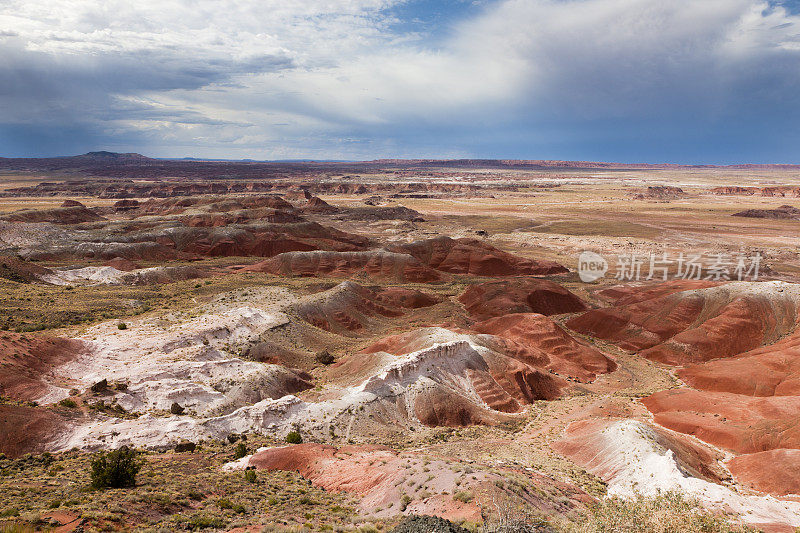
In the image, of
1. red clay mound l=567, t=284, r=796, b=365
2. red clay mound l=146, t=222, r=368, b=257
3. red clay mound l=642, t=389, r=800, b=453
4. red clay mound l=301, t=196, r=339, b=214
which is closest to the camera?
red clay mound l=642, t=389, r=800, b=453

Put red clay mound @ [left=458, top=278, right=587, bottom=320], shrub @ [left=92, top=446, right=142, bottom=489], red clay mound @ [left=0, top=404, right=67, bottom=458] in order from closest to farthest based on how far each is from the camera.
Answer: shrub @ [left=92, top=446, right=142, bottom=489] < red clay mound @ [left=0, top=404, right=67, bottom=458] < red clay mound @ [left=458, top=278, right=587, bottom=320]

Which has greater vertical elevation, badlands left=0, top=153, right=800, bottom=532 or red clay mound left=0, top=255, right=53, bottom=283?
red clay mound left=0, top=255, right=53, bottom=283

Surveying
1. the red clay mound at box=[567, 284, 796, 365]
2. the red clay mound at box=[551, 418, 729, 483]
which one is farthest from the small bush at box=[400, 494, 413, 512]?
the red clay mound at box=[567, 284, 796, 365]

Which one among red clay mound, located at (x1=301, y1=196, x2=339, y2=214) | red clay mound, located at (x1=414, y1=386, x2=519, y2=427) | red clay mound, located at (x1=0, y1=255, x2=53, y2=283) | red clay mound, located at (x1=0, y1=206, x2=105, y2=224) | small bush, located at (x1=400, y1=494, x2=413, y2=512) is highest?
red clay mound, located at (x1=301, y1=196, x2=339, y2=214)

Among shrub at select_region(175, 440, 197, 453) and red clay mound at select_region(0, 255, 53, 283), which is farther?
red clay mound at select_region(0, 255, 53, 283)

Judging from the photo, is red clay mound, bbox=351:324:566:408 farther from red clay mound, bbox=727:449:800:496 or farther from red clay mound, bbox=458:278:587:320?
red clay mound, bbox=458:278:587:320

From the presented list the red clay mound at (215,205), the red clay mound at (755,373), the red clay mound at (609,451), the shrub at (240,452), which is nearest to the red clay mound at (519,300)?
the red clay mound at (755,373)

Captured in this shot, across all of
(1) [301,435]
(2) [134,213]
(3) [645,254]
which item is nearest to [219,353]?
(1) [301,435]
